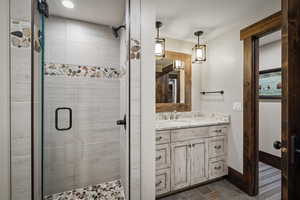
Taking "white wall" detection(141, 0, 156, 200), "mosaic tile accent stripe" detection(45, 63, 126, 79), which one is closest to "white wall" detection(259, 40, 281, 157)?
"white wall" detection(141, 0, 156, 200)

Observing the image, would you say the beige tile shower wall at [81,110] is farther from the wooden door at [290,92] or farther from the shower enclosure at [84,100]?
the wooden door at [290,92]

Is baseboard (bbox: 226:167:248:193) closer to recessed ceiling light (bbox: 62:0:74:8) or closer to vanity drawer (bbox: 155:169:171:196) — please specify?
vanity drawer (bbox: 155:169:171:196)

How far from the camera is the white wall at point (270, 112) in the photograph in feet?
8.14

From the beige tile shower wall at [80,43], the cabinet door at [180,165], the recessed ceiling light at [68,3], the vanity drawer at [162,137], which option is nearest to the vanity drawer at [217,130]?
the cabinet door at [180,165]

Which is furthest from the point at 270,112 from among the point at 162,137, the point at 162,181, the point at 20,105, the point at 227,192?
the point at 20,105

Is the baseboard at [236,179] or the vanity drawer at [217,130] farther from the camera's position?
the vanity drawer at [217,130]

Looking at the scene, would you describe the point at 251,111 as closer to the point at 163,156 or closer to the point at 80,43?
the point at 163,156

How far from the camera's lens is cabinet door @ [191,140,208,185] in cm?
183

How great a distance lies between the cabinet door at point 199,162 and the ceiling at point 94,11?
6.07 ft

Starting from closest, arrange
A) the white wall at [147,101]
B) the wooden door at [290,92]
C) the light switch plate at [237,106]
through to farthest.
→ 1. the wooden door at [290,92]
2. the white wall at [147,101]
3. the light switch plate at [237,106]

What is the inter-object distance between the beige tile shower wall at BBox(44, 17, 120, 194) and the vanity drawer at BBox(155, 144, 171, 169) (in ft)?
2.14

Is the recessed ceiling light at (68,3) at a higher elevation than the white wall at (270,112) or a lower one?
higher

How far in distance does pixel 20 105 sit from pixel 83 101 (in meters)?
0.93

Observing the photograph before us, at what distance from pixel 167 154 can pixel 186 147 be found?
0.29 m
